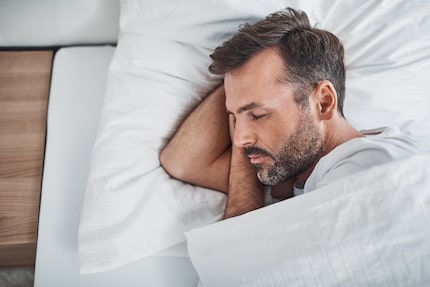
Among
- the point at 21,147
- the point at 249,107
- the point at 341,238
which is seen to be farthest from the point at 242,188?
the point at 21,147

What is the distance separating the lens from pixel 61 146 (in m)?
1.00

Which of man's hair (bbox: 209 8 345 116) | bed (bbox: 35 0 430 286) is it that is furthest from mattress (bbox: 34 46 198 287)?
man's hair (bbox: 209 8 345 116)

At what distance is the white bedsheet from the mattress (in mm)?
139

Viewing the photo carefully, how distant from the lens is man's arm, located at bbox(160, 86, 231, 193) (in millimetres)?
964

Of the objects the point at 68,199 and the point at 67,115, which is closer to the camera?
the point at 68,199

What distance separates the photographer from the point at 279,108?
881mm

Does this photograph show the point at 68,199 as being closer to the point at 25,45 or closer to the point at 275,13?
the point at 25,45

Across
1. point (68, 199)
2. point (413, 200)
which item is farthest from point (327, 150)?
point (68, 199)

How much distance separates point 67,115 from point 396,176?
740mm

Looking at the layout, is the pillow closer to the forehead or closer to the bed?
the bed

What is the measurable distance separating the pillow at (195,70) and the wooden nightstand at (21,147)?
170 millimetres

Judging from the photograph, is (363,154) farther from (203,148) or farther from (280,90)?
(203,148)

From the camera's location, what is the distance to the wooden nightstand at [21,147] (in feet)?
3.07

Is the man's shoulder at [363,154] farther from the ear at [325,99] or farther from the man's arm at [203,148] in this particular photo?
the man's arm at [203,148]
